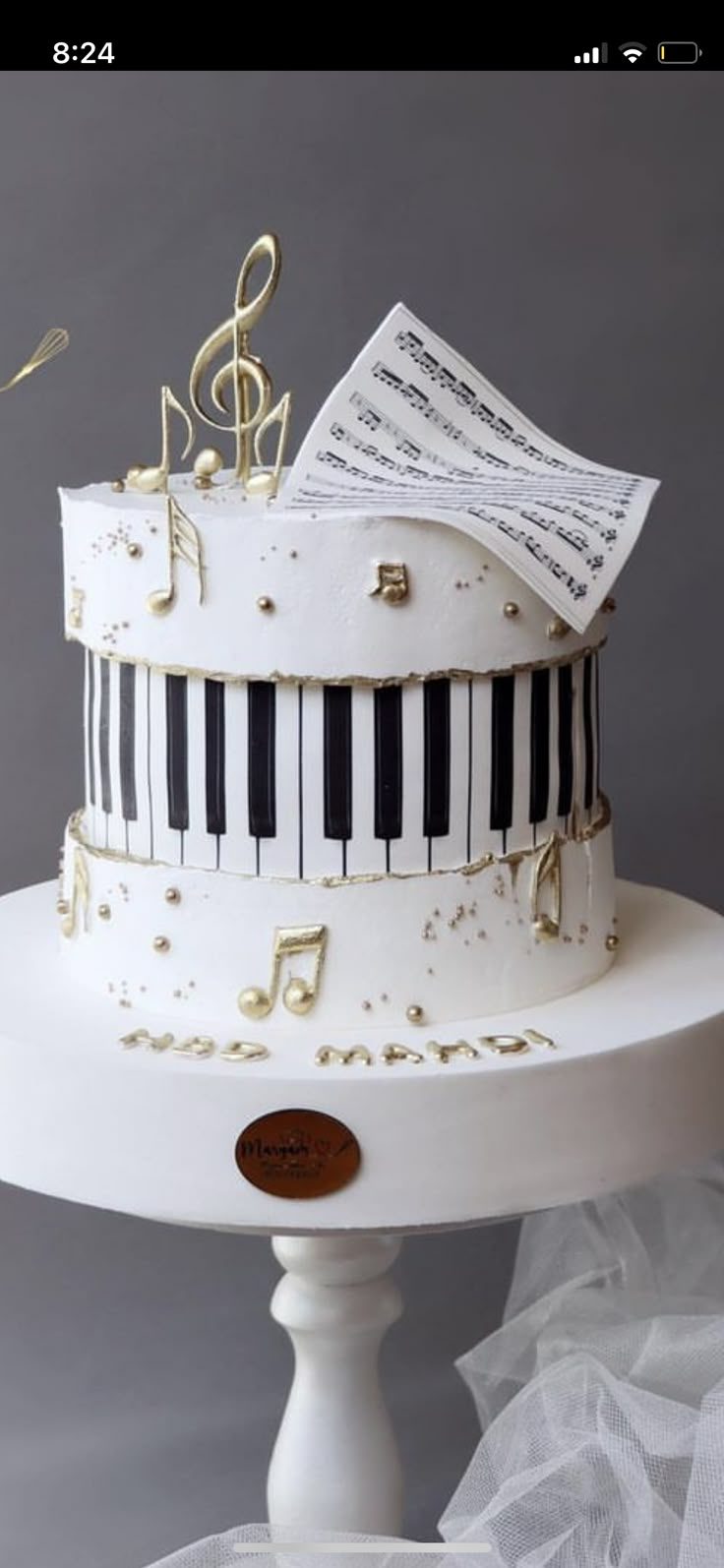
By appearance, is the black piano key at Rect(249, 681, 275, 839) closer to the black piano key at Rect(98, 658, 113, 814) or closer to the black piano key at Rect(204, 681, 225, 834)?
the black piano key at Rect(204, 681, 225, 834)

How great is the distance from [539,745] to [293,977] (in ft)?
0.83

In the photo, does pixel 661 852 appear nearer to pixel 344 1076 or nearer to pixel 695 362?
pixel 695 362

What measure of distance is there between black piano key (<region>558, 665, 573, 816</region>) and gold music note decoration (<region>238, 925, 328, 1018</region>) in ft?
0.76

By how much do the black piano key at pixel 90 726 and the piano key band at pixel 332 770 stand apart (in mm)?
52

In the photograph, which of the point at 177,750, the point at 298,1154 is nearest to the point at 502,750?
the point at 177,750

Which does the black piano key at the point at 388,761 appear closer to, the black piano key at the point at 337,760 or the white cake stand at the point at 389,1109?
the black piano key at the point at 337,760

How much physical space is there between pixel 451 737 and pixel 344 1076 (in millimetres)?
261

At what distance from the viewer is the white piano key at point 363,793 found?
1.81 meters

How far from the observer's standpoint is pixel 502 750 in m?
1.87

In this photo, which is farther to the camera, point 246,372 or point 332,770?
point 246,372

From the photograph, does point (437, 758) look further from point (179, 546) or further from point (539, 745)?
point (179, 546)

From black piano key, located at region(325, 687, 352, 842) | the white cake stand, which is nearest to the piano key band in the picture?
black piano key, located at region(325, 687, 352, 842)
